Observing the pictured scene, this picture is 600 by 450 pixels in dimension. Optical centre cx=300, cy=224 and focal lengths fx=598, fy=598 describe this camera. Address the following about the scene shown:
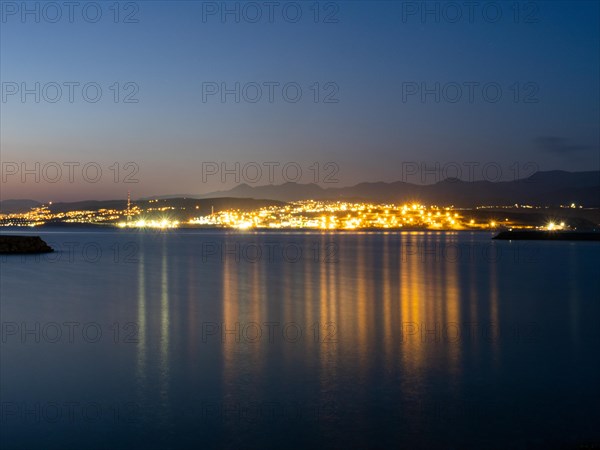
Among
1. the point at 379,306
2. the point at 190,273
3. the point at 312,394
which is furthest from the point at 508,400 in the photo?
the point at 190,273

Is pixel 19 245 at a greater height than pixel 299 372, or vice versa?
pixel 19 245

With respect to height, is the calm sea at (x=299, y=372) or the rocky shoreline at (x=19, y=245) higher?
the rocky shoreline at (x=19, y=245)

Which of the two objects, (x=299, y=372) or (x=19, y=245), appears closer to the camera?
(x=299, y=372)

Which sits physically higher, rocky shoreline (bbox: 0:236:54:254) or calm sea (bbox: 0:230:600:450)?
rocky shoreline (bbox: 0:236:54:254)

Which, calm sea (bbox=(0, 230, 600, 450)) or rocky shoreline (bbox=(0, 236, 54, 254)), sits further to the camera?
rocky shoreline (bbox=(0, 236, 54, 254))

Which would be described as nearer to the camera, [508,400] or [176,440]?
[176,440]

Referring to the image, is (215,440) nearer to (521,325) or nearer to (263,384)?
(263,384)

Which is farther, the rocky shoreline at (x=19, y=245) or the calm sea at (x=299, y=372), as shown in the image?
the rocky shoreline at (x=19, y=245)

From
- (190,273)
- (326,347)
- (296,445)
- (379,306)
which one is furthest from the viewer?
(190,273)
